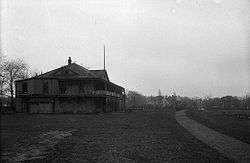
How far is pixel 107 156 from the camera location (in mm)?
11945

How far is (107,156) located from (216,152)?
4846 mm

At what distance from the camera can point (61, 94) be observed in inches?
1997

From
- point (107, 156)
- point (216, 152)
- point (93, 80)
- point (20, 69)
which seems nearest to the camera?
point (107, 156)

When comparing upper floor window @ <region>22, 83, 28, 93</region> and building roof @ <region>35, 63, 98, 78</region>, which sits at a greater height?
building roof @ <region>35, 63, 98, 78</region>

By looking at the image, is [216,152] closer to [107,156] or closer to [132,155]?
[132,155]

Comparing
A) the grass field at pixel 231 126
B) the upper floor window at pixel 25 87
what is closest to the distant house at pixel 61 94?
the upper floor window at pixel 25 87

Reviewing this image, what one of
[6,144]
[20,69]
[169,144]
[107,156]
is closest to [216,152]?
[169,144]

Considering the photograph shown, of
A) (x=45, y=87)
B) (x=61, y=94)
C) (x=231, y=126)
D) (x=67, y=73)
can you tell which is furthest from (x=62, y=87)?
(x=231, y=126)

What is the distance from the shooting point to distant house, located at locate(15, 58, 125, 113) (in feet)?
167

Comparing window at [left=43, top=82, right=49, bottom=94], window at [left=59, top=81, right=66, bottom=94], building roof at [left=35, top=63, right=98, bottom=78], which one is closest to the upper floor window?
building roof at [left=35, top=63, right=98, bottom=78]

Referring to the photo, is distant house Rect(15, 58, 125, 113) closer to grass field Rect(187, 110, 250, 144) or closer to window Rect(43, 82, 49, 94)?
window Rect(43, 82, 49, 94)

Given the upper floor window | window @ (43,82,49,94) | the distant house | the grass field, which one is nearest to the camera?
the grass field

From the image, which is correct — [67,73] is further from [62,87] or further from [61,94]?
[61,94]

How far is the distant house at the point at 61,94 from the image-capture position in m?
50.9
